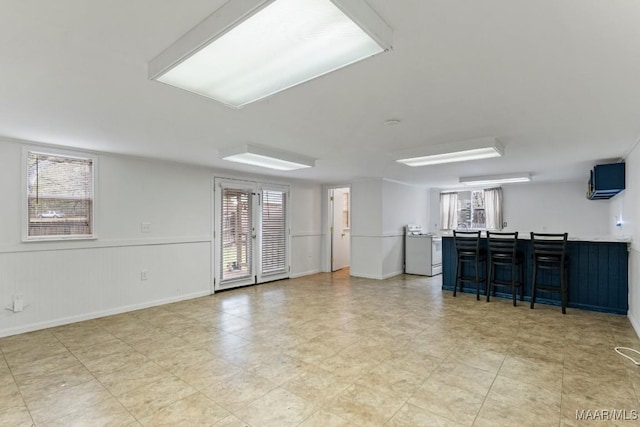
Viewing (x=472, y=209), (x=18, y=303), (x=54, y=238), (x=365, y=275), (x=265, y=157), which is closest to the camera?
(x=18, y=303)

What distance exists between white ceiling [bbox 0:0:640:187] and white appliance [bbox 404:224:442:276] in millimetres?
3389

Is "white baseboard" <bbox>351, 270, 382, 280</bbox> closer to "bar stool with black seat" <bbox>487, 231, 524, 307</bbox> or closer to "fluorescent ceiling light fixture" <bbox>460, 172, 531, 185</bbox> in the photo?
"bar stool with black seat" <bbox>487, 231, 524, 307</bbox>

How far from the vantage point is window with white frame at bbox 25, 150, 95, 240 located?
3.82m

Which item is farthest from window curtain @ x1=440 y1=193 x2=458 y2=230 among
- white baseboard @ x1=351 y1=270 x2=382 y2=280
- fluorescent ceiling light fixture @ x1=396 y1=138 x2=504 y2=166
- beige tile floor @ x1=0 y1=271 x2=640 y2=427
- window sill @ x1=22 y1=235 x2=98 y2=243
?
window sill @ x1=22 y1=235 x2=98 y2=243

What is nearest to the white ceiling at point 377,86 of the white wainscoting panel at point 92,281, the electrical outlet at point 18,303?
the white wainscoting panel at point 92,281

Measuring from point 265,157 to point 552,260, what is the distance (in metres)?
4.18

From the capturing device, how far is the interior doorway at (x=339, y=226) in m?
7.90

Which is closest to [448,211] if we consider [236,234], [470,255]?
[470,255]

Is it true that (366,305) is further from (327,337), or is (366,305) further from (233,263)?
(233,263)

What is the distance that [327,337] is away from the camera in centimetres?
346

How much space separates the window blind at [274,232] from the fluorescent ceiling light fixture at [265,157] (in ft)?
6.03

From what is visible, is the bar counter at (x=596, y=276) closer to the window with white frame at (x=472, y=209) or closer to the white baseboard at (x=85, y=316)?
the window with white frame at (x=472, y=209)

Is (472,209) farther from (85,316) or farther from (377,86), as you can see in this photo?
(85,316)

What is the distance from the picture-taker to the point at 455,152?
12.4ft
